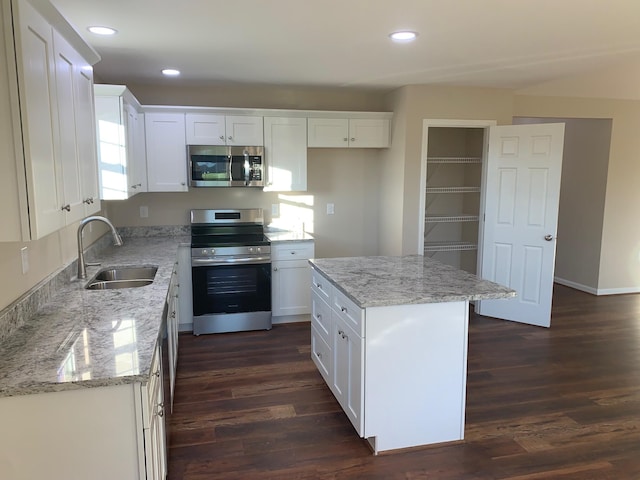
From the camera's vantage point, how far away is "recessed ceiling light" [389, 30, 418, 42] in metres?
3.01

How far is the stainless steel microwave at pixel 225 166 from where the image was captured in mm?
4680

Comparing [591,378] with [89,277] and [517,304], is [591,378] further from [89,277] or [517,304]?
[89,277]

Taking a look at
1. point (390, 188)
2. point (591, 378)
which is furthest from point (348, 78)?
point (591, 378)

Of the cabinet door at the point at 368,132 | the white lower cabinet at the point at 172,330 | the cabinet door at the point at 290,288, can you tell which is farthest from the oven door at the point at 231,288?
the cabinet door at the point at 368,132

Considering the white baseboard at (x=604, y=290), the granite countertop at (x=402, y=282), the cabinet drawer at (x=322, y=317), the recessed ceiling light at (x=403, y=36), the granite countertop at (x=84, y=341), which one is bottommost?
the white baseboard at (x=604, y=290)

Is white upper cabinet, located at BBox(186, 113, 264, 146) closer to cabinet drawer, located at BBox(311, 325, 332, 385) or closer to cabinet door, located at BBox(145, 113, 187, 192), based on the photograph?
cabinet door, located at BBox(145, 113, 187, 192)

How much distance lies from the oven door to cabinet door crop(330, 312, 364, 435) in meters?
1.63

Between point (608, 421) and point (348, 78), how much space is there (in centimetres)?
334

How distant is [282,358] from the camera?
4.03 m

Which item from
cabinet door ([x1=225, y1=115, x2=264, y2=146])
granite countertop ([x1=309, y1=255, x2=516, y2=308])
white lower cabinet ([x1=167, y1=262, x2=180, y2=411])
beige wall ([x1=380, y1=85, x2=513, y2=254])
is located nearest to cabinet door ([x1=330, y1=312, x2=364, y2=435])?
granite countertop ([x1=309, y1=255, x2=516, y2=308])

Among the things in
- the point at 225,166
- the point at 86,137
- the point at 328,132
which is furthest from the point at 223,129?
the point at 86,137

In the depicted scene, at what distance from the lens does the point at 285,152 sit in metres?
4.90

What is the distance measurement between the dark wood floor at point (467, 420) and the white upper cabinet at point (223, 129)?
73.1 inches

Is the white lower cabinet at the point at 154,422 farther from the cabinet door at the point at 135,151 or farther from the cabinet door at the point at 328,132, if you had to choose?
the cabinet door at the point at 328,132
